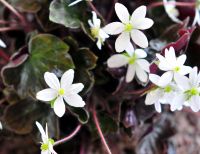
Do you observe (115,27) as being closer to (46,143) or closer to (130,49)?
(130,49)

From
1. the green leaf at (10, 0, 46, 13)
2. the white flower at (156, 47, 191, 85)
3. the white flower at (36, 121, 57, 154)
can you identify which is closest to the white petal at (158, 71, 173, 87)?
the white flower at (156, 47, 191, 85)

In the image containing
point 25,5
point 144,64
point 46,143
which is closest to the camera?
point 46,143

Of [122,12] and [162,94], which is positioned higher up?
[122,12]

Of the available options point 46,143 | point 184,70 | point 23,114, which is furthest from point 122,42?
point 23,114

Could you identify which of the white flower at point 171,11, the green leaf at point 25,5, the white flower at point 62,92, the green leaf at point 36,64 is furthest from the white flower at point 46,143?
the white flower at point 171,11

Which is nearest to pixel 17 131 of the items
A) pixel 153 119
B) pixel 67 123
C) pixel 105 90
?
pixel 67 123

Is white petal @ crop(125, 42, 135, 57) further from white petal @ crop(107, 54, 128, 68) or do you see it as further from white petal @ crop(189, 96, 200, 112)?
white petal @ crop(189, 96, 200, 112)
